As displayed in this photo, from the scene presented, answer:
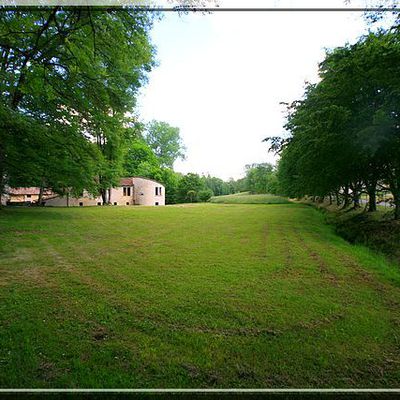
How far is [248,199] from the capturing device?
21.3m

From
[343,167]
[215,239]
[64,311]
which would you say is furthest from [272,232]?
[64,311]

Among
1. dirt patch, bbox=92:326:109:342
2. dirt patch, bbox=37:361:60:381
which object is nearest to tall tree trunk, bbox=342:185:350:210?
dirt patch, bbox=92:326:109:342

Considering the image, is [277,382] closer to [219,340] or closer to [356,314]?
[219,340]

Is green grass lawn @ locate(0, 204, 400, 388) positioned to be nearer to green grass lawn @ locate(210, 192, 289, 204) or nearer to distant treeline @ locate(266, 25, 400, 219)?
distant treeline @ locate(266, 25, 400, 219)

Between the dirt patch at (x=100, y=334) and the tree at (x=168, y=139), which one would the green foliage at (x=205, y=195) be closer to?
the tree at (x=168, y=139)

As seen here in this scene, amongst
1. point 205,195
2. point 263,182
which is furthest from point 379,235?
point 263,182

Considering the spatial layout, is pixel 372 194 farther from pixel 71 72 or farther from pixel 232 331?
pixel 71 72

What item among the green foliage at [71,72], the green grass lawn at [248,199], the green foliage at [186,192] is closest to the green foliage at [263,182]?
the green grass lawn at [248,199]

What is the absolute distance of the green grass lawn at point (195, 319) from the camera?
2176mm

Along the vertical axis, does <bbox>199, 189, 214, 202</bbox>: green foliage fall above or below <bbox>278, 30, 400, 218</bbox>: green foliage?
below

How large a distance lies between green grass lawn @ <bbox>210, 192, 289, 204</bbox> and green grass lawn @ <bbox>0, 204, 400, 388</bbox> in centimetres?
1202

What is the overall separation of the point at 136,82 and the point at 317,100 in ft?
20.8

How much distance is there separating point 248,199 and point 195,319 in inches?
738

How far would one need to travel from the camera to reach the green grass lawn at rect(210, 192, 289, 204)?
1816 centimetres
